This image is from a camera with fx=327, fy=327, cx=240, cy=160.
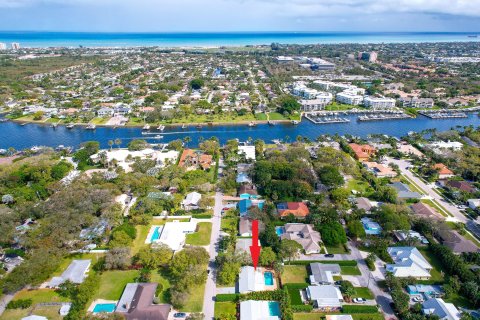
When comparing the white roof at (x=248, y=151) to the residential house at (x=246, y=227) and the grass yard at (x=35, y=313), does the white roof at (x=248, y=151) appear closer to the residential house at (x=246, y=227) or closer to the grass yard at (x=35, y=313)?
the residential house at (x=246, y=227)

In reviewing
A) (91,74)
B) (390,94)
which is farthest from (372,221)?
(91,74)

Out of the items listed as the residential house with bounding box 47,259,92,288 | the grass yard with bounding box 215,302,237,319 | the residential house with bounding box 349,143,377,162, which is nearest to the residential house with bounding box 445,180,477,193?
the residential house with bounding box 349,143,377,162

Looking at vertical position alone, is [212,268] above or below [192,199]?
below

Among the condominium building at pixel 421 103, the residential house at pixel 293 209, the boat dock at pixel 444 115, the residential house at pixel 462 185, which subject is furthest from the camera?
the condominium building at pixel 421 103

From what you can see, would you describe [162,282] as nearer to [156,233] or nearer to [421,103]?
[156,233]

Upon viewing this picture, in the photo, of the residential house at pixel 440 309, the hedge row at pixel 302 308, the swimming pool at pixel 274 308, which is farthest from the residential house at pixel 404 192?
the swimming pool at pixel 274 308

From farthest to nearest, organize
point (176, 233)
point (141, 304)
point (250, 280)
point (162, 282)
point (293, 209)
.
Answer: point (293, 209) < point (176, 233) < point (162, 282) < point (250, 280) < point (141, 304)

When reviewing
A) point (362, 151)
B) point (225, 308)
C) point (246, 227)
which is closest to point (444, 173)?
point (362, 151)
